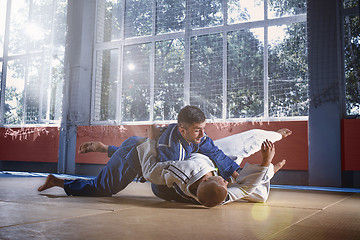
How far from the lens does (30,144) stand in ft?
23.5

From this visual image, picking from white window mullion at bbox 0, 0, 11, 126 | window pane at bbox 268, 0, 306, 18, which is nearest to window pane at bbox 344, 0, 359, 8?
window pane at bbox 268, 0, 306, 18

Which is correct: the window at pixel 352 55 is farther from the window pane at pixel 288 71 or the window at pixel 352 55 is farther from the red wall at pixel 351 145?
the window pane at pixel 288 71

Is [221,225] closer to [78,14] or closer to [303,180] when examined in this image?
[303,180]

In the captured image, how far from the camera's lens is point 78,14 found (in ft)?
22.8

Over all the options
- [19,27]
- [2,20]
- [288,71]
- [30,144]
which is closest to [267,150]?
[288,71]

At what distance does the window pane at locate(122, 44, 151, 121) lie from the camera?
6.46 meters

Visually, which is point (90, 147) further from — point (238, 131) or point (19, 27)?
point (19, 27)

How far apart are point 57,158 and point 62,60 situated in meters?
2.07

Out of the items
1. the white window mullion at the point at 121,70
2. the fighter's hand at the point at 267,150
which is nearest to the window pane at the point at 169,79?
the white window mullion at the point at 121,70

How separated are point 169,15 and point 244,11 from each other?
1.40 m

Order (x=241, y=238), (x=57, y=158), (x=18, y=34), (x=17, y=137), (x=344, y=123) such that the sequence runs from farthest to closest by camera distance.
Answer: (x=18, y=34)
(x=17, y=137)
(x=57, y=158)
(x=344, y=123)
(x=241, y=238)

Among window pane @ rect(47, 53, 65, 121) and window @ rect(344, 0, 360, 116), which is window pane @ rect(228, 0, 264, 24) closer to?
window @ rect(344, 0, 360, 116)

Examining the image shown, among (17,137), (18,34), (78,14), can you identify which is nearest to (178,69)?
(78,14)

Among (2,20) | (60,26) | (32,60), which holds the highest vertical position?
(2,20)
